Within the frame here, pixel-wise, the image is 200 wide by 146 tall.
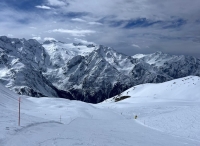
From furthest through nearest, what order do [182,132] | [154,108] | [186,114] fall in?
[154,108] → [186,114] → [182,132]

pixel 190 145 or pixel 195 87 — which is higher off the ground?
pixel 195 87

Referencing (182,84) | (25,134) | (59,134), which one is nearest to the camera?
(25,134)

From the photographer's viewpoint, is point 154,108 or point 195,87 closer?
point 154,108

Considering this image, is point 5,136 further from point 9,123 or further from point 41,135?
point 9,123

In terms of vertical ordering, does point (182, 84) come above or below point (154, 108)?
above

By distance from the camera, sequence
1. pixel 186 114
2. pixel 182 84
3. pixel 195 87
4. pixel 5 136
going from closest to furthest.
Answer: pixel 5 136
pixel 186 114
pixel 195 87
pixel 182 84

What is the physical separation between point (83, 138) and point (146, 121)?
16.2 m

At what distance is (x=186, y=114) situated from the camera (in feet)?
106

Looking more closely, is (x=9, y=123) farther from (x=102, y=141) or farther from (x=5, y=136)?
(x=102, y=141)

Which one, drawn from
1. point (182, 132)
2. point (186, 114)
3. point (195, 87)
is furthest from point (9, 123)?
point (195, 87)

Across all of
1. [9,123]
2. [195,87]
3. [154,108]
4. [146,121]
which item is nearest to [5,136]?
[9,123]

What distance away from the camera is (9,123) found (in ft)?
64.2

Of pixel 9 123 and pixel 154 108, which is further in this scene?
pixel 154 108

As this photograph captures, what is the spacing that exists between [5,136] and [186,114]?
2434 cm
